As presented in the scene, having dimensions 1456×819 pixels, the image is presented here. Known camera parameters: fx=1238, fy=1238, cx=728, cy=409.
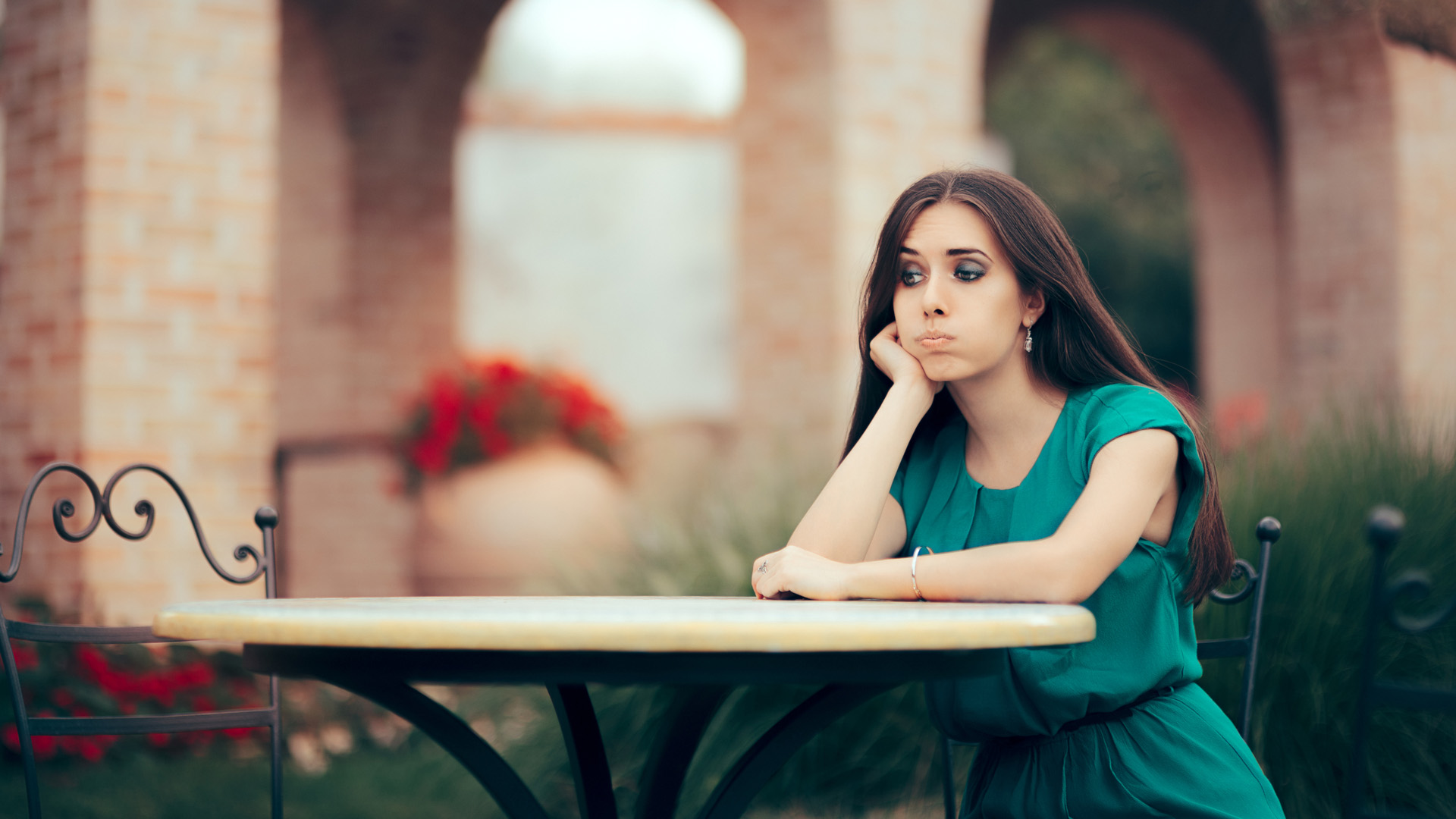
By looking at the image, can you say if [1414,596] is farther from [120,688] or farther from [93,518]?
[120,688]

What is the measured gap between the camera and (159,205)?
4.41m

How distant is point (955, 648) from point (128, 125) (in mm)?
4083

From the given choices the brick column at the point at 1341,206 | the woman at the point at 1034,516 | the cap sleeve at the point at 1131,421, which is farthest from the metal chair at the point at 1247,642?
the brick column at the point at 1341,206

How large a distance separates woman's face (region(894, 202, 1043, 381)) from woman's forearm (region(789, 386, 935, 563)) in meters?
0.10

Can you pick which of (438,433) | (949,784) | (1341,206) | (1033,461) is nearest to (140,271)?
(438,433)

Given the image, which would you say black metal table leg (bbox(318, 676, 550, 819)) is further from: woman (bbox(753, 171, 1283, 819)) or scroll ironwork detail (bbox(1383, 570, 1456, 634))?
scroll ironwork detail (bbox(1383, 570, 1456, 634))

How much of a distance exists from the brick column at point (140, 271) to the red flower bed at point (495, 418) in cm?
183

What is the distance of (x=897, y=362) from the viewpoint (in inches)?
77.0

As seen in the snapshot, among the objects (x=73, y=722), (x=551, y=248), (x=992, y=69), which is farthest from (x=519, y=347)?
(x=73, y=722)

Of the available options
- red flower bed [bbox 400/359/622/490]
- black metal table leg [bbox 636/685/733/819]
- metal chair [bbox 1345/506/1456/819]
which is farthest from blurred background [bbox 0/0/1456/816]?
black metal table leg [bbox 636/685/733/819]

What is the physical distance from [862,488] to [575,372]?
7121 millimetres

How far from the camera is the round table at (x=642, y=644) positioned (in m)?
1.19

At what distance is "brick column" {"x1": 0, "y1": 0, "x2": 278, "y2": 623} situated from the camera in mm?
4293

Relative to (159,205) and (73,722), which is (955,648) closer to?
(73,722)
